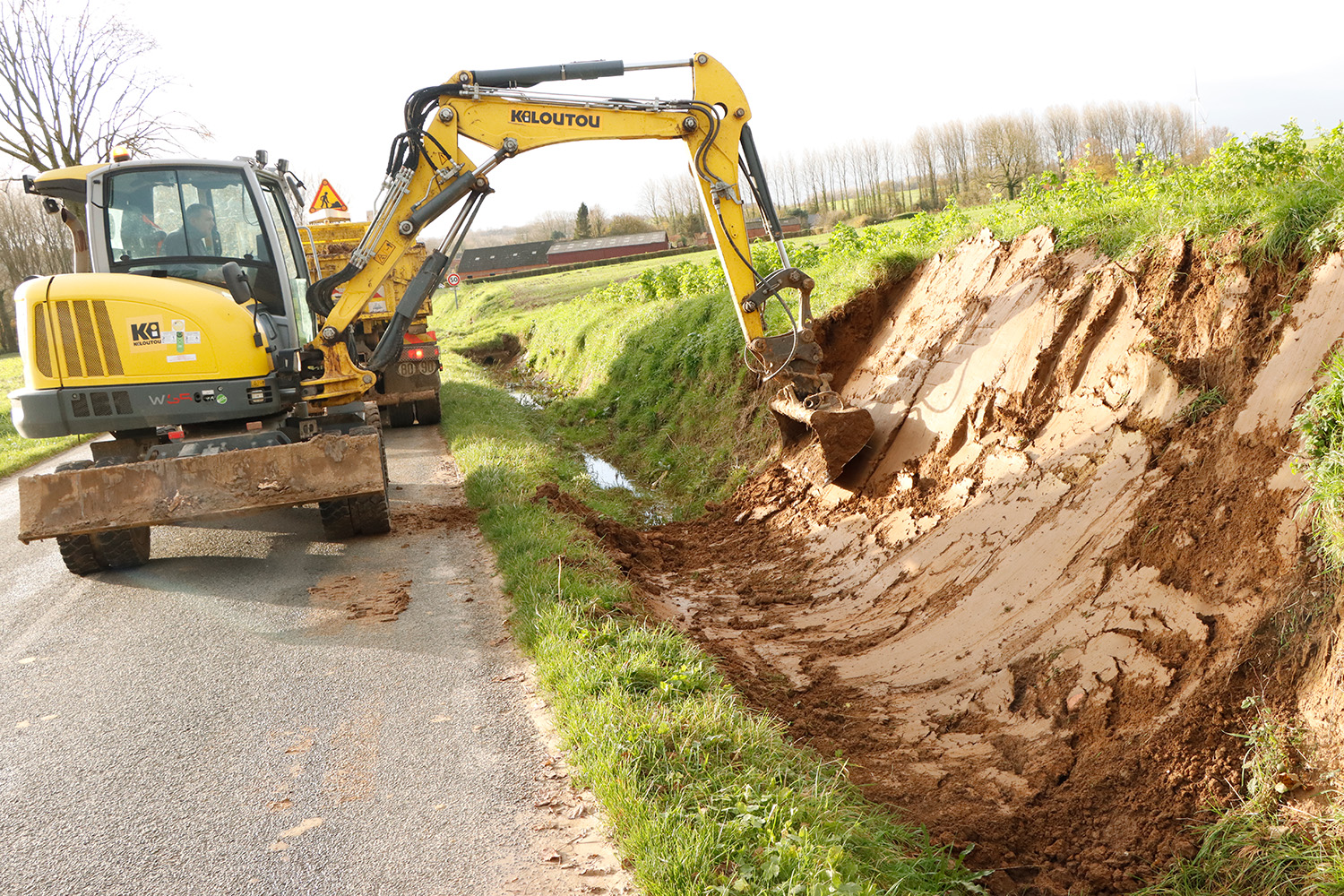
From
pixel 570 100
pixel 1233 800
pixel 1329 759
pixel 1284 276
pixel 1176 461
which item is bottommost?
pixel 1233 800

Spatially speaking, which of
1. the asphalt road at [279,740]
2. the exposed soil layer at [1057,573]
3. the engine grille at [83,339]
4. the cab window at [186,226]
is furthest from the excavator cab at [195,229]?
the exposed soil layer at [1057,573]

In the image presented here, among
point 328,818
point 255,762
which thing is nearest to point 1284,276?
Result: point 328,818

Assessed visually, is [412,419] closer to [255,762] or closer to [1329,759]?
[255,762]

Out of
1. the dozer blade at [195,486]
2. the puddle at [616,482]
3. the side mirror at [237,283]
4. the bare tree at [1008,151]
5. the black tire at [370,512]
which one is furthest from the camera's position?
the bare tree at [1008,151]

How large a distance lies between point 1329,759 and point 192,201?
833cm

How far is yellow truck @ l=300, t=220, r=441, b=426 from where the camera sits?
13680 mm

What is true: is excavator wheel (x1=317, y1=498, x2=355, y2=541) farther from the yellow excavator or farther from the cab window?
the cab window

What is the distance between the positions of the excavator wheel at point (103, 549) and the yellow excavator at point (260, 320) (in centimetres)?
2

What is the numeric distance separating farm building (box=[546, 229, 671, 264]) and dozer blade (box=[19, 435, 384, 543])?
135 ft

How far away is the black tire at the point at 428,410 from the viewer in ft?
46.5

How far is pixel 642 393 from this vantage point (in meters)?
13.7

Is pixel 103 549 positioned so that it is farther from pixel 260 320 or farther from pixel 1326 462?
pixel 1326 462

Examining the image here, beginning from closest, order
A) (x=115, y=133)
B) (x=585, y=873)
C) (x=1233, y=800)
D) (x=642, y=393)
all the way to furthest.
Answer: (x=585, y=873) → (x=1233, y=800) → (x=642, y=393) → (x=115, y=133)

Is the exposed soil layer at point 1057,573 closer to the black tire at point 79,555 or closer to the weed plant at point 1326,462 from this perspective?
the weed plant at point 1326,462
